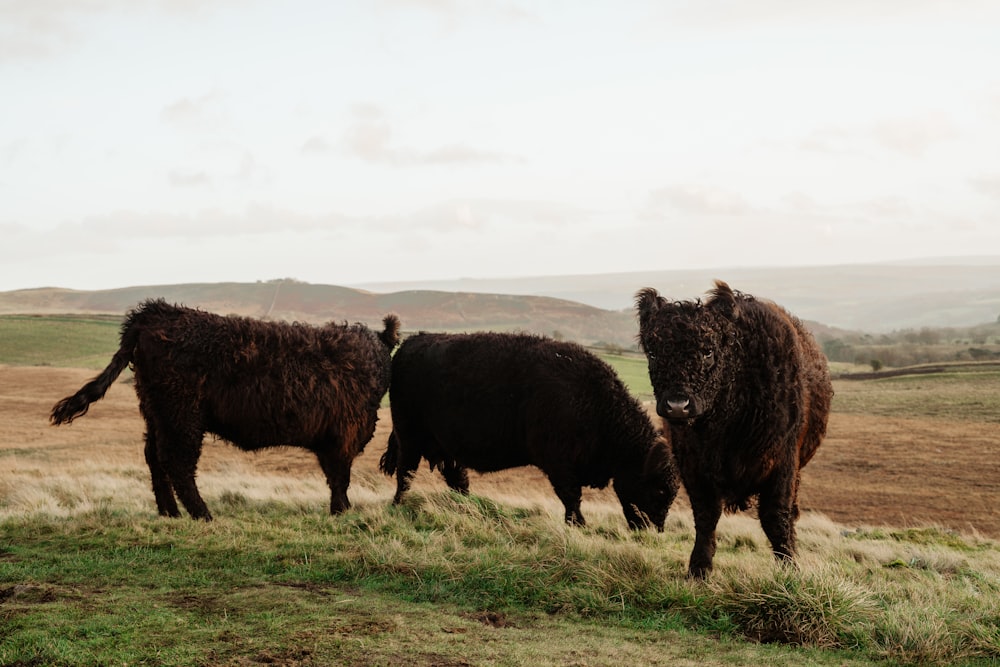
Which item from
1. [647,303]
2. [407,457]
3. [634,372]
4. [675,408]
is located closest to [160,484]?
[407,457]

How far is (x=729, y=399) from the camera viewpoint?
7.05 metres

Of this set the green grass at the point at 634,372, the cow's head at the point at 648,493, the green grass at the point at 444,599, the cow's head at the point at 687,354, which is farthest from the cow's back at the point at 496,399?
the green grass at the point at 634,372

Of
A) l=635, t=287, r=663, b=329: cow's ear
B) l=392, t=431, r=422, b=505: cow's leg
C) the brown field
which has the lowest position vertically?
the brown field

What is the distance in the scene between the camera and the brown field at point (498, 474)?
43.7 ft

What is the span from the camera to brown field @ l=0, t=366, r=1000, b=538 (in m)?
13.3

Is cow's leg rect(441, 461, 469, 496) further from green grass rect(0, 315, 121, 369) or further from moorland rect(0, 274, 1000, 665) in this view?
green grass rect(0, 315, 121, 369)

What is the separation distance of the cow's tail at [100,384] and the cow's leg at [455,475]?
4.41m

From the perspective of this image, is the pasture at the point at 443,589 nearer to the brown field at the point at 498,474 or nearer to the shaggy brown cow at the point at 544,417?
the shaggy brown cow at the point at 544,417

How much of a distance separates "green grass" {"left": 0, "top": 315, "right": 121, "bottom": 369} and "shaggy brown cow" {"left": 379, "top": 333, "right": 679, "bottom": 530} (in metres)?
50.1

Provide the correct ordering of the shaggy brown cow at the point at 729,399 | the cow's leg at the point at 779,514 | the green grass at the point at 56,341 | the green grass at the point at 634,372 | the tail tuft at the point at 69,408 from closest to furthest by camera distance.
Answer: the shaggy brown cow at the point at 729,399
the cow's leg at the point at 779,514
the tail tuft at the point at 69,408
the green grass at the point at 634,372
the green grass at the point at 56,341

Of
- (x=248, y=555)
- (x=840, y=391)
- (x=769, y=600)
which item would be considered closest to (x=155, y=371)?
(x=248, y=555)

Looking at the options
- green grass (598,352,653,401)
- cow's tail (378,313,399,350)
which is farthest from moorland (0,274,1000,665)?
green grass (598,352,653,401)

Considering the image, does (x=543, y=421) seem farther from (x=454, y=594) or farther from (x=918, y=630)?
(x=918, y=630)

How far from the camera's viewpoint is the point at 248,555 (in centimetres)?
808
